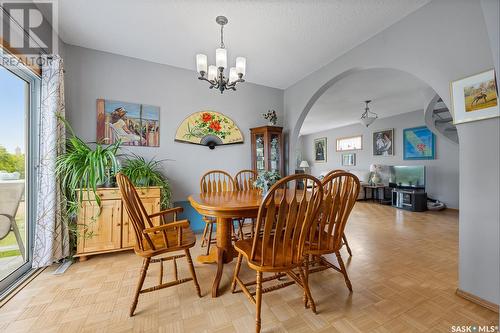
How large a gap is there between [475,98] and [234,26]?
2.22 metres

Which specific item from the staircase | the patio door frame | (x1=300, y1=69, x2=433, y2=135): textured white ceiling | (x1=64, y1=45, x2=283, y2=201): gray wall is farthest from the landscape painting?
the patio door frame

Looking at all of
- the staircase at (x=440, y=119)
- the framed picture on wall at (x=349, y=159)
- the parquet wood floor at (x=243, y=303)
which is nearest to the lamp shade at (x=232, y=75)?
the parquet wood floor at (x=243, y=303)

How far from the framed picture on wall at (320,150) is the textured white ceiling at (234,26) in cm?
596

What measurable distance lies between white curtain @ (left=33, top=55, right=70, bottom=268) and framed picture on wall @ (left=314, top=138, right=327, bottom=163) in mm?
8183

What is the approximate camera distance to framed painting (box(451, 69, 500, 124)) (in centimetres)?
144

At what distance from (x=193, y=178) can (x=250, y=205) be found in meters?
1.97

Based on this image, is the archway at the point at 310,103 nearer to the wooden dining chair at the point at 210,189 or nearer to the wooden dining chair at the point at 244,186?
the wooden dining chair at the point at 244,186

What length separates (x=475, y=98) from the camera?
59.7 inches

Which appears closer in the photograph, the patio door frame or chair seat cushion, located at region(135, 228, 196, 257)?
chair seat cushion, located at region(135, 228, 196, 257)

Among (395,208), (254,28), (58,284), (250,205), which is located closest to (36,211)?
(58,284)

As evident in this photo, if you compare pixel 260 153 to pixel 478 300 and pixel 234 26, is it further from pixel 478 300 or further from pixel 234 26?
pixel 478 300

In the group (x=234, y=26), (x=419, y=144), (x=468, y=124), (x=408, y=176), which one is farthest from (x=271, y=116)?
(x=419, y=144)

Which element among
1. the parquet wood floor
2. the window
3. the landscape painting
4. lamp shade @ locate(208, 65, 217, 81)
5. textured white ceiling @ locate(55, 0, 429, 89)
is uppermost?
textured white ceiling @ locate(55, 0, 429, 89)

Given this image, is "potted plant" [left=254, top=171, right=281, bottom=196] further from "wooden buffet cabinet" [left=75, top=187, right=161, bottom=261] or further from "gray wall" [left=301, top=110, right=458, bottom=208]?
"gray wall" [left=301, top=110, right=458, bottom=208]
